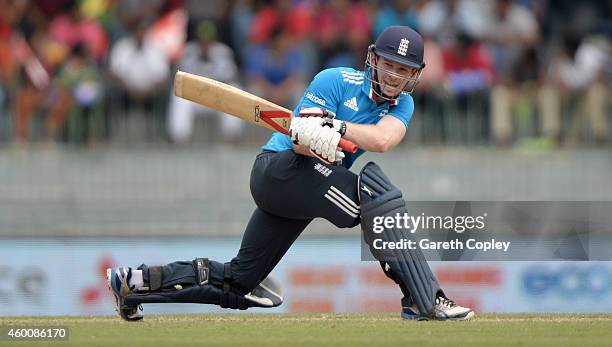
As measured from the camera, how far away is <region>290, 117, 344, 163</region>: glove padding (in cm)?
743

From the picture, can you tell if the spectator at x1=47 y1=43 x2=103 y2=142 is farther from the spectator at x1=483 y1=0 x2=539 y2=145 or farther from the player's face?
the player's face

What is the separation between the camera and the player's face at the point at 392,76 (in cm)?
784

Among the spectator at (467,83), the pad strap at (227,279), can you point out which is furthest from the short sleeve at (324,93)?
the spectator at (467,83)

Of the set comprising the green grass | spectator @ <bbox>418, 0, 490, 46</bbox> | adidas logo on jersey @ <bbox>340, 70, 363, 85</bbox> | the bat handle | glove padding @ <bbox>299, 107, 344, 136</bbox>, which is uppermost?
spectator @ <bbox>418, 0, 490, 46</bbox>

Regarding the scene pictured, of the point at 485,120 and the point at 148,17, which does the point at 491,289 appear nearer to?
the point at 485,120

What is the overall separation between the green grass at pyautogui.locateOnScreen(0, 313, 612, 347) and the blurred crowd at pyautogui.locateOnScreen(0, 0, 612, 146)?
6.65m

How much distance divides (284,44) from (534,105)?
10.4 feet

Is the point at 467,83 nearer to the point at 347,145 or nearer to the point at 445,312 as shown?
the point at 445,312

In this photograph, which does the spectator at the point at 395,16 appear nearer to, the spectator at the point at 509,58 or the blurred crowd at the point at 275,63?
the blurred crowd at the point at 275,63

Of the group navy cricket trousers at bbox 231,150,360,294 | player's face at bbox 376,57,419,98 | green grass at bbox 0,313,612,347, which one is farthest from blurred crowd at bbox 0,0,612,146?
player's face at bbox 376,57,419,98

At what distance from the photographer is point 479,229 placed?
8.35m

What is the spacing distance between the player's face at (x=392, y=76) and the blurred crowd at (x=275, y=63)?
7023 mm

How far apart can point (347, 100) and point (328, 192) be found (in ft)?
2.06

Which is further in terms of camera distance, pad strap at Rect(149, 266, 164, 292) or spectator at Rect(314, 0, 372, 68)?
spectator at Rect(314, 0, 372, 68)
